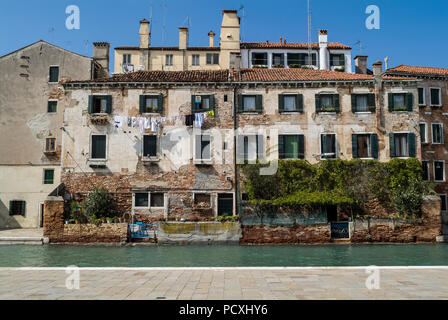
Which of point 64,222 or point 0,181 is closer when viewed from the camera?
point 64,222

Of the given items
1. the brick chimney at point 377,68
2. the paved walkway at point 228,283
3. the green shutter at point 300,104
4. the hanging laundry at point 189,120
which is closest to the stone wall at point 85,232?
the hanging laundry at point 189,120

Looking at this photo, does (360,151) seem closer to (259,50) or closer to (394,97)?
(394,97)

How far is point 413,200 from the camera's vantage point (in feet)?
70.3

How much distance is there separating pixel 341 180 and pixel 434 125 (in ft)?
38.4

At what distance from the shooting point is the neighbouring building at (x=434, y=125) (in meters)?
28.3

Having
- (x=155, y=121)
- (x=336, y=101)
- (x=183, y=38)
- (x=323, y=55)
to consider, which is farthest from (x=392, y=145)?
(x=183, y=38)

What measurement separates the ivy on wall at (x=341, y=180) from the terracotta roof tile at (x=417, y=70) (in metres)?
10.7

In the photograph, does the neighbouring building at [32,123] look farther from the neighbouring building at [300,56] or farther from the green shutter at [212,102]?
the neighbouring building at [300,56]

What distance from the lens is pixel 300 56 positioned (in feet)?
120

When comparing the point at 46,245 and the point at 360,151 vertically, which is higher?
the point at 360,151

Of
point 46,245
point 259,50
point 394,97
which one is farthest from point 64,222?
point 259,50

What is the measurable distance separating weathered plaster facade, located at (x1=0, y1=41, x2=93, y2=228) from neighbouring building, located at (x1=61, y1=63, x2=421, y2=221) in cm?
410

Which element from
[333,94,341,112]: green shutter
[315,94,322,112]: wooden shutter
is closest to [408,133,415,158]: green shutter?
[333,94,341,112]: green shutter

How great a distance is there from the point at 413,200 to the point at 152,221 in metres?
15.6
